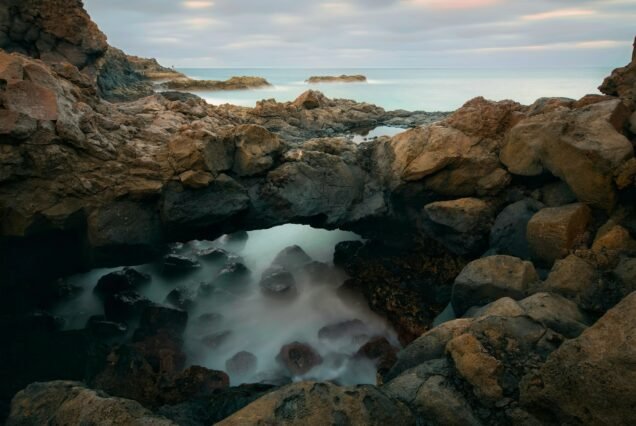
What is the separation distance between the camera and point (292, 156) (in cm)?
1343

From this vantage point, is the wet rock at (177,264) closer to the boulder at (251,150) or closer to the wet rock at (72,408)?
the boulder at (251,150)

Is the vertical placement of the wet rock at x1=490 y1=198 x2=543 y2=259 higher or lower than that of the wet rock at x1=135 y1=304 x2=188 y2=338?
higher

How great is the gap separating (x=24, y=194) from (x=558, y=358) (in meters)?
11.4

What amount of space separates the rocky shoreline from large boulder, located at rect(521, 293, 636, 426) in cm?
2

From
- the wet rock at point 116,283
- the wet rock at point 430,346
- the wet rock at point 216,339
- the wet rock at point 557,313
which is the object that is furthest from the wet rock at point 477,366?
the wet rock at point 116,283

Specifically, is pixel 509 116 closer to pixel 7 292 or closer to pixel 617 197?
pixel 617 197

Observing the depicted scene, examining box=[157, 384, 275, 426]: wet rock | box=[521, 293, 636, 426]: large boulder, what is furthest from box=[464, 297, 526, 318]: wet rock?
box=[157, 384, 275, 426]: wet rock

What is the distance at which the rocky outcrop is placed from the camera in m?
59.4

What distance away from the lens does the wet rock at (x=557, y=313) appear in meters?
6.98

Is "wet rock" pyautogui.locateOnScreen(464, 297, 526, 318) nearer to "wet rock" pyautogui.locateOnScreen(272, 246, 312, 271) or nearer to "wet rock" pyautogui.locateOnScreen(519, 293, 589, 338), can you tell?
"wet rock" pyautogui.locateOnScreen(519, 293, 589, 338)

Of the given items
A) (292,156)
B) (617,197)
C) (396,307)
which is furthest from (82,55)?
(617,197)

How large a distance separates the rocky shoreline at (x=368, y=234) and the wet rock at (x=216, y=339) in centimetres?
88

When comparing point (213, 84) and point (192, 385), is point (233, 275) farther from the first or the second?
point (213, 84)

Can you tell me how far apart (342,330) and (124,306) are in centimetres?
744
